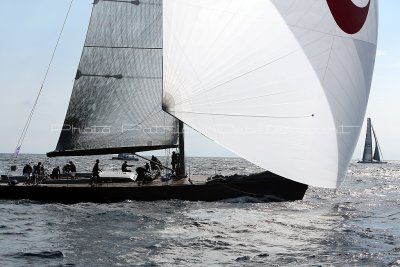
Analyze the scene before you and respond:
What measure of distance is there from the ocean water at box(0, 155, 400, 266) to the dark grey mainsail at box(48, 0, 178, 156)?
3206 mm

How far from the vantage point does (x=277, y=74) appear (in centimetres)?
1471

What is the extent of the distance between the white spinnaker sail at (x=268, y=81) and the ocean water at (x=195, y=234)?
1911mm

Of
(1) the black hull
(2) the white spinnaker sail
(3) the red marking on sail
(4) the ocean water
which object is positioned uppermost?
(3) the red marking on sail

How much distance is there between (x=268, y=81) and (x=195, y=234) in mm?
4511

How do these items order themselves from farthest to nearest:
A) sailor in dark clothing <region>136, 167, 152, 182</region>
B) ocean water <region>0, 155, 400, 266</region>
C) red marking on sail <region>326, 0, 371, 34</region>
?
sailor in dark clothing <region>136, 167, 152, 182</region>, red marking on sail <region>326, 0, 371, 34</region>, ocean water <region>0, 155, 400, 266</region>

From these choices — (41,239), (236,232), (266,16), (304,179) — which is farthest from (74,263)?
(266,16)

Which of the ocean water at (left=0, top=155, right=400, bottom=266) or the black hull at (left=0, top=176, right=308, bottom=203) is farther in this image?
the black hull at (left=0, top=176, right=308, bottom=203)

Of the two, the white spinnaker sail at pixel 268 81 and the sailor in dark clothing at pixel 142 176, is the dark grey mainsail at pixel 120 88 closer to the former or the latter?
the sailor in dark clothing at pixel 142 176

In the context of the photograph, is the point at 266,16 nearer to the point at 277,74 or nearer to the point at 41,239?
the point at 277,74

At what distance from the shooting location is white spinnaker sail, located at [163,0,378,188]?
14383 millimetres

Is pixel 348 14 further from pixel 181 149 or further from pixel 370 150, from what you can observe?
pixel 370 150

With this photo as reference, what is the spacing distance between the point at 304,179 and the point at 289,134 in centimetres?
130

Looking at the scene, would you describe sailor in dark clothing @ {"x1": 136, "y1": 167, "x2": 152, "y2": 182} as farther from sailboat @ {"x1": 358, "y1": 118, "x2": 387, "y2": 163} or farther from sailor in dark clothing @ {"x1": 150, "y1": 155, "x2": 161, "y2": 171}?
sailboat @ {"x1": 358, "y1": 118, "x2": 387, "y2": 163}

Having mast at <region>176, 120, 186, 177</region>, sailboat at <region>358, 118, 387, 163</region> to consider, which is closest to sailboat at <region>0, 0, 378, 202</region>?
mast at <region>176, 120, 186, 177</region>
